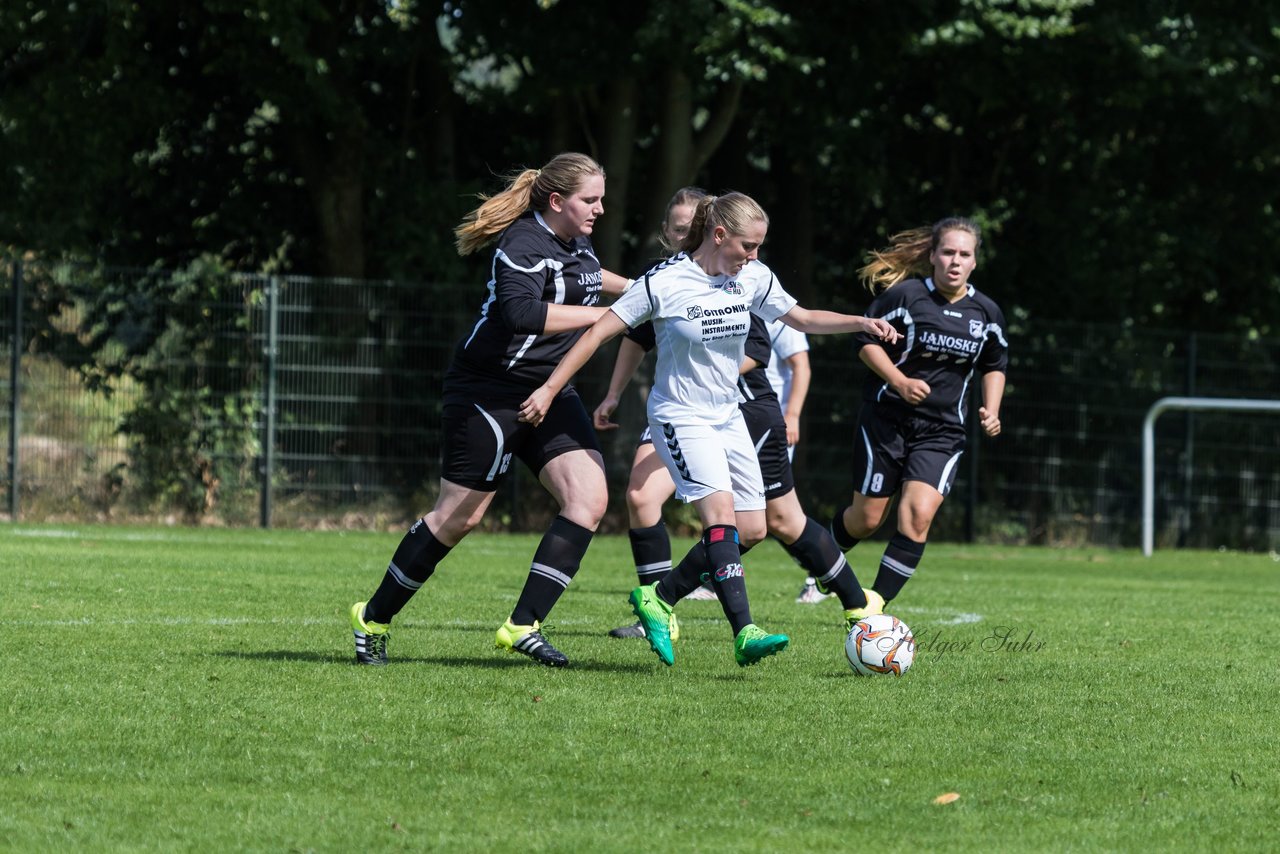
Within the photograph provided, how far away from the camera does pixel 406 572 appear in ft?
22.4

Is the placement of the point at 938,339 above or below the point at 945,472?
above

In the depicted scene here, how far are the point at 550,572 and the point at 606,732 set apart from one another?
1.45 metres

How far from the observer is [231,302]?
1709 cm

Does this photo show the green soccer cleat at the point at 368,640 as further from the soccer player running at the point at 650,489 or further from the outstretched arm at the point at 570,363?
the soccer player running at the point at 650,489

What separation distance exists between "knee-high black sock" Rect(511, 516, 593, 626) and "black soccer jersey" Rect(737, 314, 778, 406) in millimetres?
2472

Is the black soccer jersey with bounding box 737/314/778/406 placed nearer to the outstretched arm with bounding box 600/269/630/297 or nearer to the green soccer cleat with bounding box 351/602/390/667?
the outstretched arm with bounding box 600/269/630/297

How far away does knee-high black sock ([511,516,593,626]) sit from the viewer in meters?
6.88

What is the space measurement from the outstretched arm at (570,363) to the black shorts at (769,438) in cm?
238

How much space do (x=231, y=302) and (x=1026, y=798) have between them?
530 inches

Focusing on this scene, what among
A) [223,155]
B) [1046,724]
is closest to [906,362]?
[1046,724]

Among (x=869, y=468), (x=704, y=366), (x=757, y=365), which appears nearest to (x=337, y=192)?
(x=757, y=365)

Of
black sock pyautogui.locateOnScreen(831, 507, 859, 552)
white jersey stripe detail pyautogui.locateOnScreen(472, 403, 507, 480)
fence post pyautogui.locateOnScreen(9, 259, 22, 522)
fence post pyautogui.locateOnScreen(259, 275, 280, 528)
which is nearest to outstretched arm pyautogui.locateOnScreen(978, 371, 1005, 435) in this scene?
black sock pyautogui.locateOnScreen(831, 507, 859, 552)

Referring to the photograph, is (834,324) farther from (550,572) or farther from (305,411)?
(305,411)

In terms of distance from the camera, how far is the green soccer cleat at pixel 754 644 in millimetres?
6465
